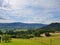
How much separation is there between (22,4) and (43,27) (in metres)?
0.56

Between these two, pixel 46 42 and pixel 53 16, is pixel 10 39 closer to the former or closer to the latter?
pixel 46 42

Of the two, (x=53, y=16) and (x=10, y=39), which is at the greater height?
(x=53, y=16)

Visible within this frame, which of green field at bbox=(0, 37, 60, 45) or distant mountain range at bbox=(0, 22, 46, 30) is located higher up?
distant mountain range at bbox=(0, 22, 46, 30)

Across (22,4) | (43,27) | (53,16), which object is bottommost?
(43,27)

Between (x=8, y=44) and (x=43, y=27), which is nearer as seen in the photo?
(x=8, y=44)

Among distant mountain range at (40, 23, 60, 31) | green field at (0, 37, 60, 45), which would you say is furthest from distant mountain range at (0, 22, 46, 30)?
green field at (0, 37, 60, 45)

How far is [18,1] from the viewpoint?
108 inches

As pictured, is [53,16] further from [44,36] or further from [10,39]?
[10,39]

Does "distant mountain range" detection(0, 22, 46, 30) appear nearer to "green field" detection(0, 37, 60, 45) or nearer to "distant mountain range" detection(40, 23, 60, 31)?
"distant mountain range" detection(40, 23, 60, 31)

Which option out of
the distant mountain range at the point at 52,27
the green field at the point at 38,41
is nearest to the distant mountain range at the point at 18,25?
the distant mountain range at the point at 52,27

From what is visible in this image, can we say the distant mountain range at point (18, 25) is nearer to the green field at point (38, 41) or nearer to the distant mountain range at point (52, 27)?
the distant mountain range at point (52, 27)

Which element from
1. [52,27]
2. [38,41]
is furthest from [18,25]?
[52,27]

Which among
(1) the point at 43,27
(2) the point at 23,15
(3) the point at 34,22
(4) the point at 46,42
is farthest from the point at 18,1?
(4) the point at 46,42

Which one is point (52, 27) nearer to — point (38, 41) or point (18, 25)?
point (38, 41)
